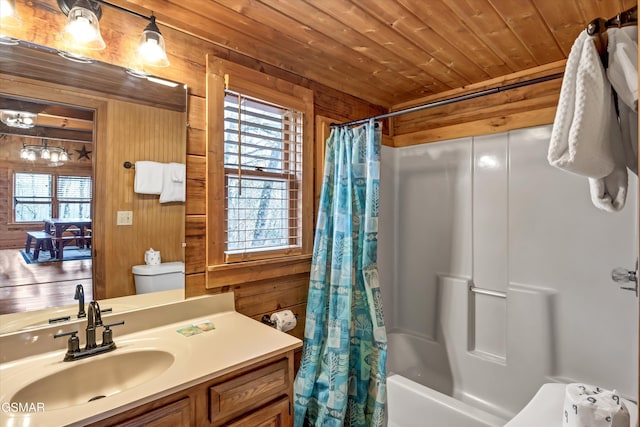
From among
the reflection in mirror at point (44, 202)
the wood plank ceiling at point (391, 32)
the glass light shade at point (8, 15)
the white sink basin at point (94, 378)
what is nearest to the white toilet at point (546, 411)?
the white sink basin at point (94, 378)

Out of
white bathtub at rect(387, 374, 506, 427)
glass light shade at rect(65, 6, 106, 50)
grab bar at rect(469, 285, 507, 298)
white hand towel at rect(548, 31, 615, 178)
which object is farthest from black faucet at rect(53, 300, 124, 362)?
grab bar at rect(469, 285, 507, 298)

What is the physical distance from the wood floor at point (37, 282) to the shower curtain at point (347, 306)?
1141 mm

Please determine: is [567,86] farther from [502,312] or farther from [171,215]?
[502,312]

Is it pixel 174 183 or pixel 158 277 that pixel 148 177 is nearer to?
pixel 174 183

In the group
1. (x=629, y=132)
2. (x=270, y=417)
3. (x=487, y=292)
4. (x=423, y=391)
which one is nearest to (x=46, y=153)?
(x=270, y=417)

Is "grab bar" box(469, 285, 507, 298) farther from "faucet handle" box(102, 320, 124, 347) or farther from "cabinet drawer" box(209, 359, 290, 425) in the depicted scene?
"faucet handle" box(102, 320, 124, 347)

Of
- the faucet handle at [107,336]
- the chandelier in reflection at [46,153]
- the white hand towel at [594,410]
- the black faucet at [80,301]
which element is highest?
the chandelier in reflection at [46,153]

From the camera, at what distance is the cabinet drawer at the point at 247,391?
3.72 feet

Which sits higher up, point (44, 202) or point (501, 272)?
point (44, 202)

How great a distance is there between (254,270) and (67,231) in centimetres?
85

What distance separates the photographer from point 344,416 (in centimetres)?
189

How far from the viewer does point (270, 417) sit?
4.20 ft

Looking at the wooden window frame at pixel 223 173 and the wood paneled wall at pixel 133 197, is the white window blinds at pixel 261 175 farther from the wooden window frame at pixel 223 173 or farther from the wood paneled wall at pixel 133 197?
the wood paneled wall at pixel 133 197

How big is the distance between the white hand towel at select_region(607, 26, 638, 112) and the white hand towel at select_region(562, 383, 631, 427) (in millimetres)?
798
